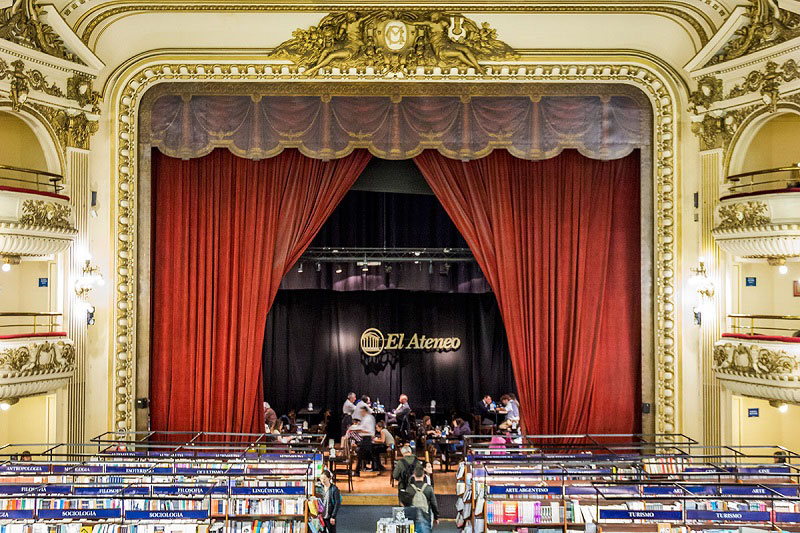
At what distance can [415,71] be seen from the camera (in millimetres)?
10594

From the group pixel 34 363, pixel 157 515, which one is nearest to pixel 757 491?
pixel 157 515

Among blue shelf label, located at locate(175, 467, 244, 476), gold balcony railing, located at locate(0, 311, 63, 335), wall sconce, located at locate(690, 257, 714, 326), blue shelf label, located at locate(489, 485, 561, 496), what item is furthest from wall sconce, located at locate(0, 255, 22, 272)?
wall sconce, located at locate(690, 257, 714, 326)

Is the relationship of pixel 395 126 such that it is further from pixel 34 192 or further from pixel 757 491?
pixel 757 491

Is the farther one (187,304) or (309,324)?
(309,324)

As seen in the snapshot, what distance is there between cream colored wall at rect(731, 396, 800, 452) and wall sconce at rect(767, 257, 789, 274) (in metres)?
1.87

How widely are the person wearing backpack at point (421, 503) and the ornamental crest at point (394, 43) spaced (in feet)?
17.5

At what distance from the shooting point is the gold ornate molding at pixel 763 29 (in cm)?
888

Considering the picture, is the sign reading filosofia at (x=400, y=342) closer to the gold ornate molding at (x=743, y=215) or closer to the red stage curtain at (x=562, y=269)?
the red stage curtain at (x=562, y=269)

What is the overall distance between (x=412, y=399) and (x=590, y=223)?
6.21 m

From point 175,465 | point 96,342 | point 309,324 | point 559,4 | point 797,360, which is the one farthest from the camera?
point 309,324

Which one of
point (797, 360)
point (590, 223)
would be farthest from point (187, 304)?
point (797, 360)

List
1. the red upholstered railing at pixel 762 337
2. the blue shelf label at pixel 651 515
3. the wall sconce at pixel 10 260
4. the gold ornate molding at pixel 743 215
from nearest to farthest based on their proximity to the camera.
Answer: the blue shelf label at pixel 651 515
the red upholstered railing at pixel 762 337
the gold ornate molding at pixel 743 215
the wall sconce at pixel 10 260

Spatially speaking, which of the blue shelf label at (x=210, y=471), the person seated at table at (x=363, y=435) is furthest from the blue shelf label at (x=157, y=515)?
the person seated at table at (x=363, y=435)

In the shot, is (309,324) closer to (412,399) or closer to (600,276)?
(412,399)
